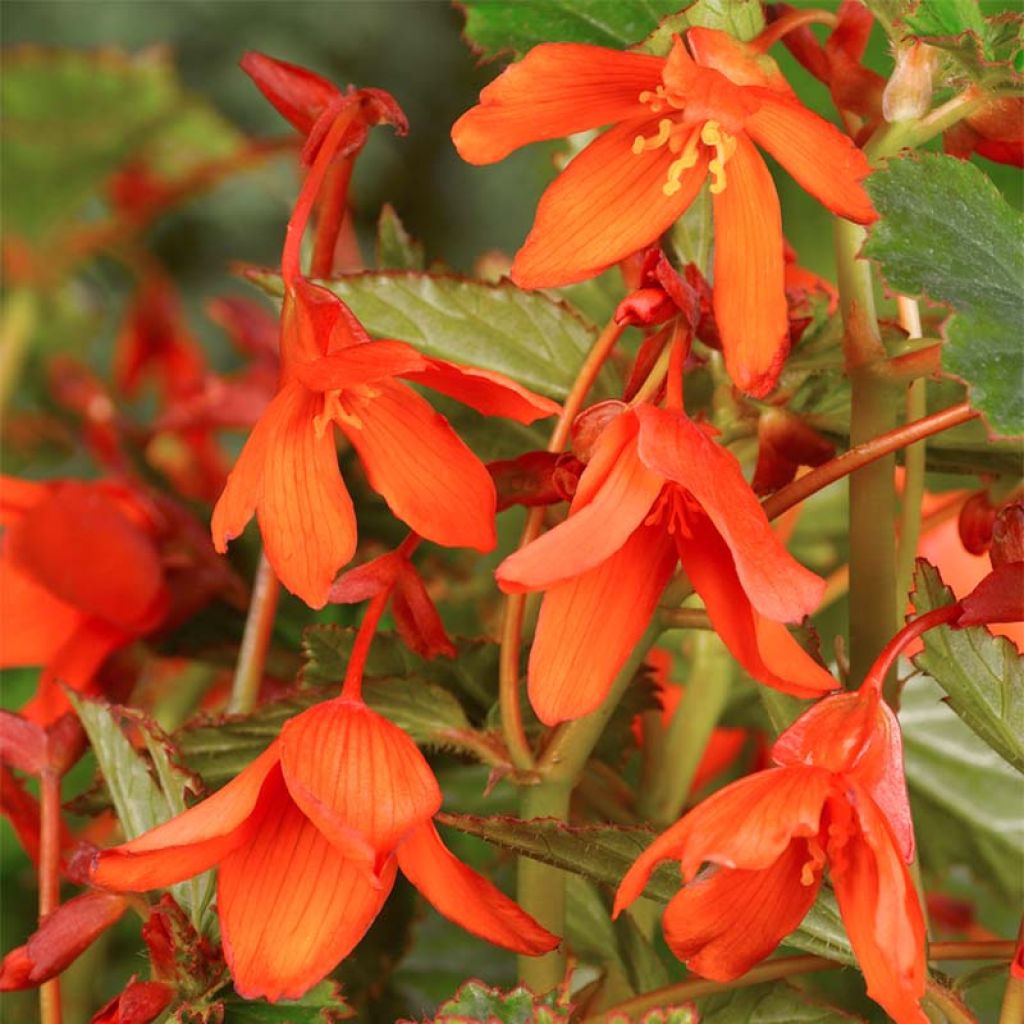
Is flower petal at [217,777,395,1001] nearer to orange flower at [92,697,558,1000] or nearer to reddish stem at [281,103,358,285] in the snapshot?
orange flower at [92,697,558,1000]

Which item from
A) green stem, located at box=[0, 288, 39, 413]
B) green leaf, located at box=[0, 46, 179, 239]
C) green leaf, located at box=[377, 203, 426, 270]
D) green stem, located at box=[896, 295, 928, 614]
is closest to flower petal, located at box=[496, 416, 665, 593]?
green stem, located at box=[896, 295, 928, 614]

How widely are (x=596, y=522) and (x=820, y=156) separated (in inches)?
4.0

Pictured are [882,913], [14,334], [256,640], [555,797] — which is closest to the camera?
[882,913]

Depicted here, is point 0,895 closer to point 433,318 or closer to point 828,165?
point 433,318

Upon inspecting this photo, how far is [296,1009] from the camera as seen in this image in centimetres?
40

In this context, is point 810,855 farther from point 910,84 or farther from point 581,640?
point 910,84

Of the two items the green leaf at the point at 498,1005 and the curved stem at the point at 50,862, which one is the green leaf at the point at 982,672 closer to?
the green leaf at the point at 498,1005

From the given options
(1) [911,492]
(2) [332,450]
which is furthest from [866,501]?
(2) [332,450]

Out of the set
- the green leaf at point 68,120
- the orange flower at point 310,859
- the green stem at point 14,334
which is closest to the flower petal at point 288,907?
the orange flower at point 310,859

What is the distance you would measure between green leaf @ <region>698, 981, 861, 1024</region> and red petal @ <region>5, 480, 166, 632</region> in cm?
25


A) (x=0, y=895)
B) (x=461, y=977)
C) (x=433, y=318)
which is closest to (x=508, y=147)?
(x=433, y=318)

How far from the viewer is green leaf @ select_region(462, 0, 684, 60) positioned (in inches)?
17.7

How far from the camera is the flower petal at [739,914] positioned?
1.08 feet

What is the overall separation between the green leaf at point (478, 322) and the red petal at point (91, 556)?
0.40 ft
